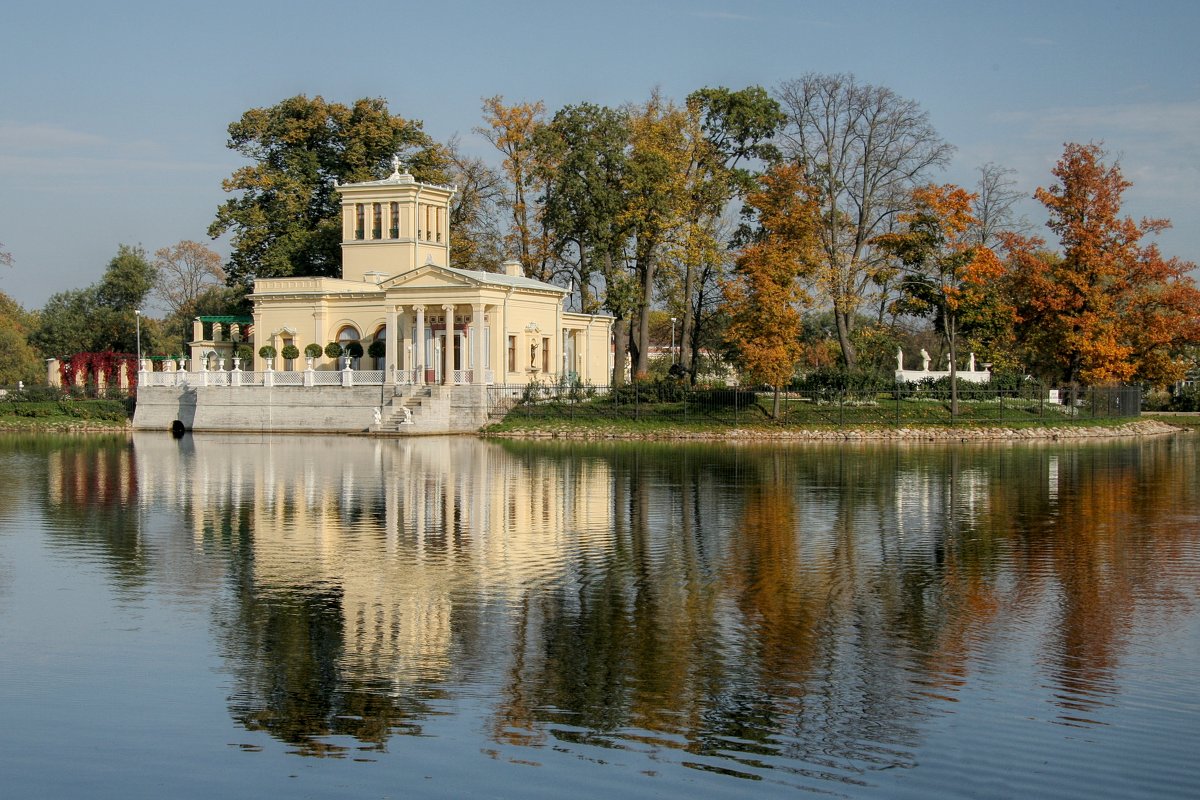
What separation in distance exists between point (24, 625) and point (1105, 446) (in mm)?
39081

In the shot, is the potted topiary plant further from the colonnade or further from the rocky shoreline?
the rocky shoreline

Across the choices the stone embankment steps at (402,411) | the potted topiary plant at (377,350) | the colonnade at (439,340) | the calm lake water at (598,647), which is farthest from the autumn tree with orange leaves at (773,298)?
the calm lake water at (598,647)

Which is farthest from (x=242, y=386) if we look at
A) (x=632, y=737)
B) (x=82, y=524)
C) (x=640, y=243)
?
(x=632, y=737)

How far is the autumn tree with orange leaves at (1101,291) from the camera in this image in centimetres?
5288

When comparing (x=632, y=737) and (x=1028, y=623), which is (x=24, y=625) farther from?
A: (x=1028, y=623)

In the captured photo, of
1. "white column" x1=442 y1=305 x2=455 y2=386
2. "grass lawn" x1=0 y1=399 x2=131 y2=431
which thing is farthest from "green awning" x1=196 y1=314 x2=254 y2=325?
"white column" x1=442 y1=305 x2=455 y2=386

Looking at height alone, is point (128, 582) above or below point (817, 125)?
below

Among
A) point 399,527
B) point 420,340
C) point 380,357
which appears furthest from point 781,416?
point 399,527

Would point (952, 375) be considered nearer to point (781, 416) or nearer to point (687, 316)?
point (781, 416)

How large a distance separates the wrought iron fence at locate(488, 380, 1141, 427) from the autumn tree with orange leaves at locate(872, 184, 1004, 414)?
4.57ft

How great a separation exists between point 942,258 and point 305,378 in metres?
27.2

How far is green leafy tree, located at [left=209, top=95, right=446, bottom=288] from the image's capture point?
204 ft

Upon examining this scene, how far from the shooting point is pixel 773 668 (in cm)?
1179

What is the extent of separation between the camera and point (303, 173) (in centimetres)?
6341
